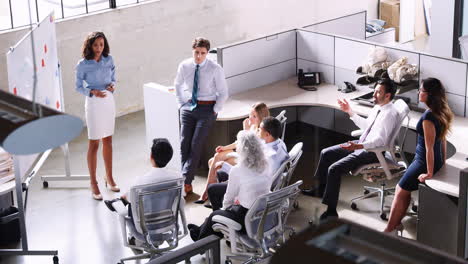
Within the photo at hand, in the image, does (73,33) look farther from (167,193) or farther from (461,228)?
(461,228)

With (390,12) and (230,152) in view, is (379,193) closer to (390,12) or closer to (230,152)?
(230,152)

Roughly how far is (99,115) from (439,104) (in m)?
2.77

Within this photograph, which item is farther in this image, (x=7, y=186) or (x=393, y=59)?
(x=393, y=59)

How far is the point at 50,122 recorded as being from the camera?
2332 mm

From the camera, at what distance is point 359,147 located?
6.12 m

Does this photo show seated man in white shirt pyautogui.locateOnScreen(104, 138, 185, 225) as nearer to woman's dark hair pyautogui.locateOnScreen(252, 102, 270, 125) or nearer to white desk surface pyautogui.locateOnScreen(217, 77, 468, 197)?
woman's dark hair pyautogui.locateOnScreen(252, 102, 270, 125)

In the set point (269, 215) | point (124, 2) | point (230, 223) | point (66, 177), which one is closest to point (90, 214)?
point (66, 177)

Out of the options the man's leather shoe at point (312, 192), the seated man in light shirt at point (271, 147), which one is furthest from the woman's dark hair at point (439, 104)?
the man's leather shoe at point (312, 192)

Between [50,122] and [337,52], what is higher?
[50,122]

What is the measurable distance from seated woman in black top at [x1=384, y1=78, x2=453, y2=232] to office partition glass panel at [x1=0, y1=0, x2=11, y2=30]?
4.27 m

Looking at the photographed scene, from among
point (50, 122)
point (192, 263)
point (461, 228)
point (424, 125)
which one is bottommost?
point (192, 263)

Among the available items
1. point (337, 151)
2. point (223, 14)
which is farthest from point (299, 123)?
point (223, 14)

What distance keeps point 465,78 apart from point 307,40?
→ 1713 millimetres

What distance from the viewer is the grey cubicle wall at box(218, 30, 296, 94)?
7.25m
